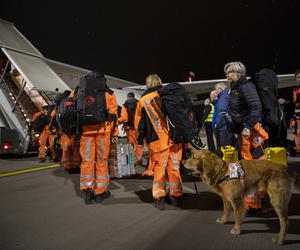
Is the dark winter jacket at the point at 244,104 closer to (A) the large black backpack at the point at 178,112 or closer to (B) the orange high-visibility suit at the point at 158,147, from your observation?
(A) the large black backpack at the point at 178,112

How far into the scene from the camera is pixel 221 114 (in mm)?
4016

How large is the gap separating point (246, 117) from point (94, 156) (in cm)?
206

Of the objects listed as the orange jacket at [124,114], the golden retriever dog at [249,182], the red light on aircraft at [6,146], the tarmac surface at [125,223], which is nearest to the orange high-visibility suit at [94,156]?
the tarmac surface at [125,223]

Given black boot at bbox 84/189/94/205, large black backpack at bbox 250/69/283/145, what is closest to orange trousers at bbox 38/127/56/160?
black boot at bbox 84/189/94/205

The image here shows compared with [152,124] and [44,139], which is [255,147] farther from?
[44,139]

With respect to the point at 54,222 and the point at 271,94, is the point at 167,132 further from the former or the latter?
the point at 54,222

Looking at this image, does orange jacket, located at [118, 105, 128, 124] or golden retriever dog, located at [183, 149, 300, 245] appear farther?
orange jacket, located at [118, 105, 128, 124]

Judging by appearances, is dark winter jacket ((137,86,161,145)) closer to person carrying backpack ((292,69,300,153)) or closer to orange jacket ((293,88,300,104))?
person carrying backpack ((292,69,300,153))

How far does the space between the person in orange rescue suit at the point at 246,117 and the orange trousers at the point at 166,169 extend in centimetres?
80

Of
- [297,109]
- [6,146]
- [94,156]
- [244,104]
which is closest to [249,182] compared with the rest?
[244,104]

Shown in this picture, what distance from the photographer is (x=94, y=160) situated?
419 centimetres

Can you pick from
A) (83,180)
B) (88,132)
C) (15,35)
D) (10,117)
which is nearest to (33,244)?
(83,180)

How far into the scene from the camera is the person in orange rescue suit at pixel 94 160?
4129 mm

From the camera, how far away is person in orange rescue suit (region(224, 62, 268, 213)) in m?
3.29
